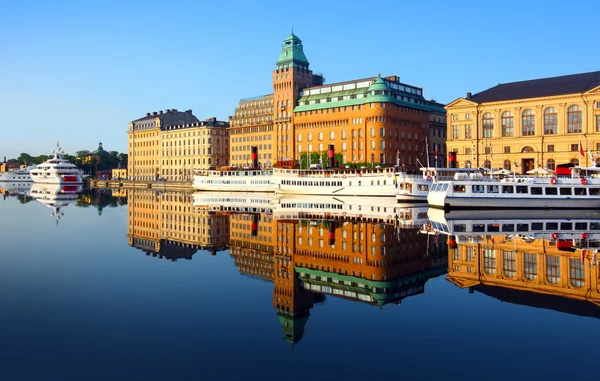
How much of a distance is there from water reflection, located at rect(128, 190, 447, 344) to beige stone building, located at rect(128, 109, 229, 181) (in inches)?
4169

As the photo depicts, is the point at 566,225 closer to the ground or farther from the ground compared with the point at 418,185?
closer to the ground

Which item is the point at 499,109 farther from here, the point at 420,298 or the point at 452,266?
the point at 420,298

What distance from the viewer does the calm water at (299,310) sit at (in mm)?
13156

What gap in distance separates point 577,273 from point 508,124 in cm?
7757

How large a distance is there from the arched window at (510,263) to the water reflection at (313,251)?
280 centimetres

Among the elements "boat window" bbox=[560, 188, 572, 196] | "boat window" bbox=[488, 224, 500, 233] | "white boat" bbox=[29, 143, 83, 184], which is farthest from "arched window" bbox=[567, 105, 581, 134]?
"white boat" bbox=[29, 143, 83, 184]

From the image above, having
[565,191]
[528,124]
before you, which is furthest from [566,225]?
[528,124]

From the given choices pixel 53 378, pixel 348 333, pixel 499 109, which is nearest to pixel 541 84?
pixel 499 109

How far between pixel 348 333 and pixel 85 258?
18.4 metres

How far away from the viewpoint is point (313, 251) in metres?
31.4

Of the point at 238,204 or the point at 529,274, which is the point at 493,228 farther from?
the point at 238,204

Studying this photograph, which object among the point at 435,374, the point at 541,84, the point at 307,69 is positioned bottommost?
the point at 435,374

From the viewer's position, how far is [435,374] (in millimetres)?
12586

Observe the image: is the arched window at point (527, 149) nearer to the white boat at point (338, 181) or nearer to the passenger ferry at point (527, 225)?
the white boat at point (338, 181)
